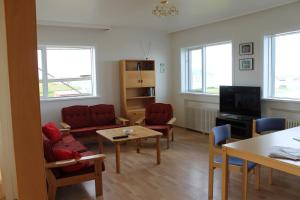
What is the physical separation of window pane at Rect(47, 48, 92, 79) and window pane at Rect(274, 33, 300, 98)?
3912 mm

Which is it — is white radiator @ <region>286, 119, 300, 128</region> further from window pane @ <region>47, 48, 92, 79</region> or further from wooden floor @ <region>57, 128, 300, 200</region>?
window pane @ <region>47, 48, 92, 79</region>

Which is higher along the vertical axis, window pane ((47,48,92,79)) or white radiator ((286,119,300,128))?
window pane ((47,48,92,79))

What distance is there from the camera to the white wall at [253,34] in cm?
439

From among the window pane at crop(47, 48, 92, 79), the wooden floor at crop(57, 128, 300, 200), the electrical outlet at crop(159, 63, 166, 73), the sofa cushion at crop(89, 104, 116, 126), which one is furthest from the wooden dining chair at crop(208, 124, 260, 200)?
the electrical outlet at crop(159, 63, 166, 73)

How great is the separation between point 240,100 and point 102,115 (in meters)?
2.82

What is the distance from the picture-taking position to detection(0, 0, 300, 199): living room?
9.65ft

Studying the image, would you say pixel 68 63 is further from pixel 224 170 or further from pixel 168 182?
pixel 224 170

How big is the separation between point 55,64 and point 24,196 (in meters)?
3.90

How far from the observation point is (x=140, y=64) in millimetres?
6414

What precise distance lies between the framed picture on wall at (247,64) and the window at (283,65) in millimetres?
284

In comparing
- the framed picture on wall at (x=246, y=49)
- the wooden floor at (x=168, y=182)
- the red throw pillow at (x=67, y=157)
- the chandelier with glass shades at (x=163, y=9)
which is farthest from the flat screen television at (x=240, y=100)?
the red throw pillow at (x=67, y=157)

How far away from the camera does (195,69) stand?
6660 millimetres

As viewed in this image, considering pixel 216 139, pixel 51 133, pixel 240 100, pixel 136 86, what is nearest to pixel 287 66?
pixel 240 100

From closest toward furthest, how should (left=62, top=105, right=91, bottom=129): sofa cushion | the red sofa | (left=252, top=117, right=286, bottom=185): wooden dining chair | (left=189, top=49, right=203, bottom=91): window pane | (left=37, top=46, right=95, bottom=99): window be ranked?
(left=252, top=117, right=286, bottom=185): wooden dining chair
the red sofa
(left=62, top=105, right=91, bottom=129): sofa cushion
(left=37, top=46, right=95, bottom=99): window
(left=189, top=49, right=203, bottom=91): window pane
